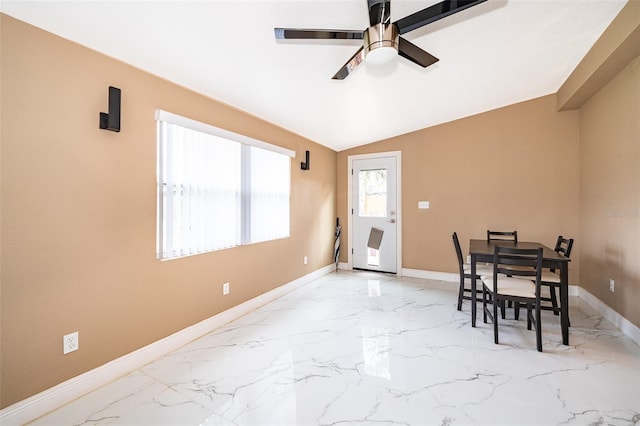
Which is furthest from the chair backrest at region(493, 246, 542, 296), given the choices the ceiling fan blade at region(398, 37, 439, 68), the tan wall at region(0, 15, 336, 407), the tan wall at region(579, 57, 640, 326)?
the tan wall at region(0, 15, 336, 407)

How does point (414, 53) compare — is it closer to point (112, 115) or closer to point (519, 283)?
point (112, 115)

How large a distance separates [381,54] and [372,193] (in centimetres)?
363

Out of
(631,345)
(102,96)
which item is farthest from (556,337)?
(102,96)

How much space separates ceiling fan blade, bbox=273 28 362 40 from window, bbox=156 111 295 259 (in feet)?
4.27

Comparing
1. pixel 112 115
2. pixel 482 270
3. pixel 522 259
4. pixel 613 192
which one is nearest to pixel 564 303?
pixel 522 259

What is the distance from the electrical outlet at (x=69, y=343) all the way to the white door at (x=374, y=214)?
4236 millimetres

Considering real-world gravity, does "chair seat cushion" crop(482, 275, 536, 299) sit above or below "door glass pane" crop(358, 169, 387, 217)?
below

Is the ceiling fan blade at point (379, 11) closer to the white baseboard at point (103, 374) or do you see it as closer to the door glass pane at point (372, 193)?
the white baseboard at point (103, 374)

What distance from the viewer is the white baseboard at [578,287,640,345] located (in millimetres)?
2598

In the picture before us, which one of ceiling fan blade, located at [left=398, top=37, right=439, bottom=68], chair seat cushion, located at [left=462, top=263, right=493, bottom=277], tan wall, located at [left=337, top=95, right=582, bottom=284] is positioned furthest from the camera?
tan wall, located at [left=337, top=95, right=582, bottom=284]

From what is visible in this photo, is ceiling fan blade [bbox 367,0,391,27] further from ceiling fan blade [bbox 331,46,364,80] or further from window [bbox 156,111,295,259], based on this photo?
window [bbox 156,111,295,259]

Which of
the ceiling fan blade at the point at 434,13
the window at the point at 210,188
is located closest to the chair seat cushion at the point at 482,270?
the window at the point at 210,188

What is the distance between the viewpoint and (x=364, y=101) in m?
3.35

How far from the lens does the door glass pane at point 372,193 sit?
5156mm
